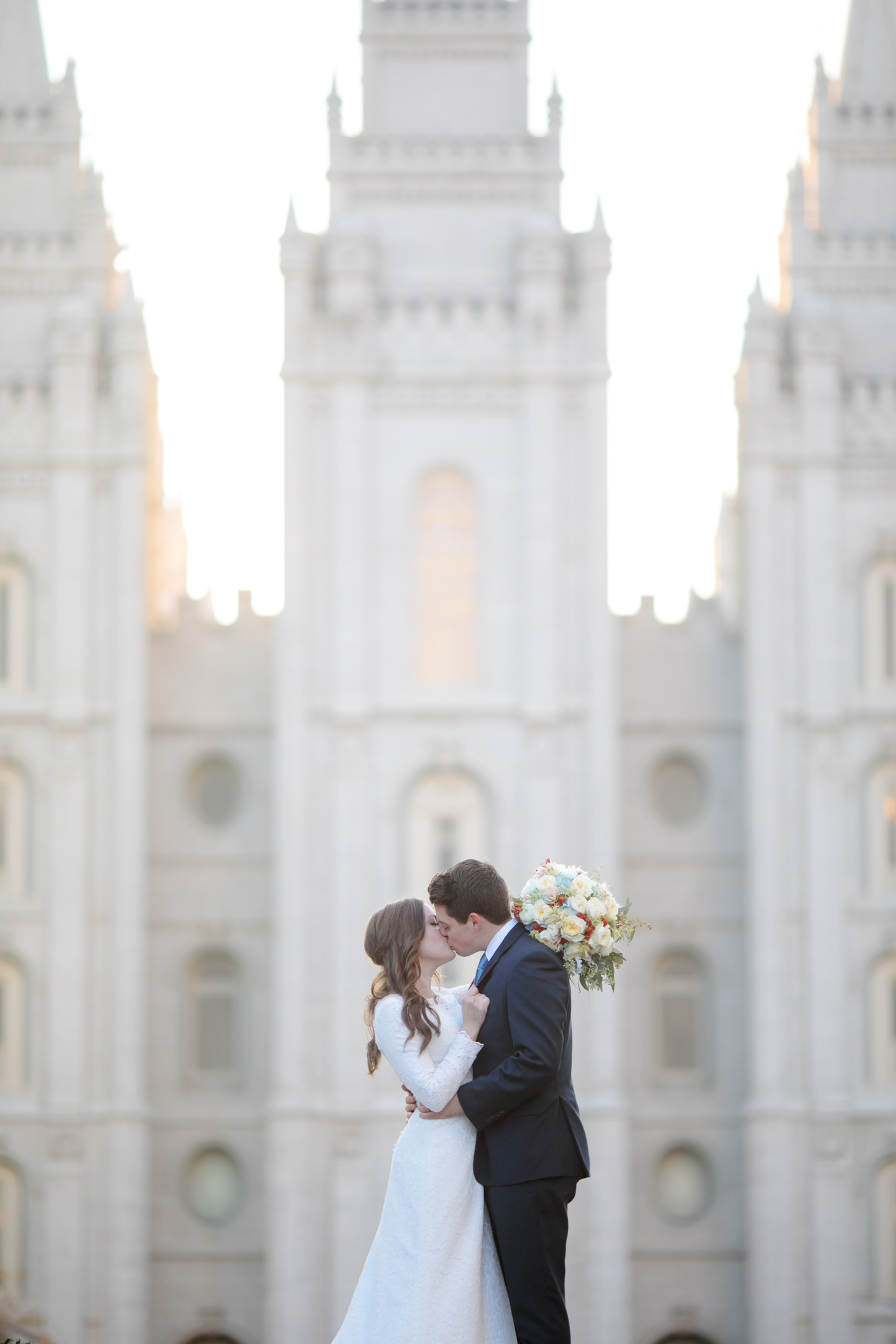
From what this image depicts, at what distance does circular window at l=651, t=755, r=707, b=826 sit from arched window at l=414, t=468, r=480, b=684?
3191 mm

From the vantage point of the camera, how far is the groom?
659 cm

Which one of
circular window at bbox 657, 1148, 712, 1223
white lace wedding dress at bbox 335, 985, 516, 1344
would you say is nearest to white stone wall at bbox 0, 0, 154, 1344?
circular window at bbox 657, 1148, 712, 1223

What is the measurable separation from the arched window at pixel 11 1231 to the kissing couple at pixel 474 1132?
17920 mm

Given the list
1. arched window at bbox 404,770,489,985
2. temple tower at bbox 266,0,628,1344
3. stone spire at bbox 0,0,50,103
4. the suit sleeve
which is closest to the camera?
the suit sleeve

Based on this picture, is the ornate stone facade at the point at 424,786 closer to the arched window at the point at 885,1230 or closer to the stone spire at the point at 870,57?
the arched window at the point at 885,1230

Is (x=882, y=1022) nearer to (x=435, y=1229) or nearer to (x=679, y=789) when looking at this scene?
(x=679, y=789)

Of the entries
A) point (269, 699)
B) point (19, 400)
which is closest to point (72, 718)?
point (269, 699)

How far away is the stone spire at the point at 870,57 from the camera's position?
27656mm

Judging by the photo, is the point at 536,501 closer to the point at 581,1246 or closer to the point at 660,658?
the point at 660,658

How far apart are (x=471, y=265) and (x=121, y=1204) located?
13478mm

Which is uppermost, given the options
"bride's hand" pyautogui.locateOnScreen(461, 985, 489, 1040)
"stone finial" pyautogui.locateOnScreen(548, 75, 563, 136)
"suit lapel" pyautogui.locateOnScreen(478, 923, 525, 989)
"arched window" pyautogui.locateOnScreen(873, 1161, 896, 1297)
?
"stone finial" pyautogui.locateOnScreen(548, 75, 563, 136)

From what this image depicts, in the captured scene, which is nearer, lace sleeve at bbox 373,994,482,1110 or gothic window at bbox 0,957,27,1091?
lace sleeve at bbox 373,994,482,1110

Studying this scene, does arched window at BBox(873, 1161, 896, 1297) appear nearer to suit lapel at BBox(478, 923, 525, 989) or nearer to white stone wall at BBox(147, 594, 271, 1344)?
white stone wall at BBox(147, 594, 271, 1344)

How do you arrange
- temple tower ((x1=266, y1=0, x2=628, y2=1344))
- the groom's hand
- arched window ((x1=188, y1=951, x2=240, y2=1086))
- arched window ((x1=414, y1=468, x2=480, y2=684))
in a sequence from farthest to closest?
arched window ((x1=188, y1=951, x2=240, y2=1086)) → arched window ((x1=414, y1=468, x2=480, y2=684)) → temple tower ((x1=266, y1=0, x2=628, y2=1344)) → the groom's hand
